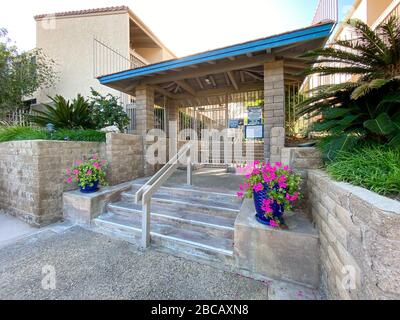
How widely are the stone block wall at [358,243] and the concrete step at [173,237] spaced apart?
40.4 inches

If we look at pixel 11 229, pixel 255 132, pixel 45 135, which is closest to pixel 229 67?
pixel 255 132

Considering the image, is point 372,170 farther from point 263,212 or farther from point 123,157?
point 123,157

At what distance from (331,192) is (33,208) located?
14.6ft

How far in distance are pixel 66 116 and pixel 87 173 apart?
1922mm

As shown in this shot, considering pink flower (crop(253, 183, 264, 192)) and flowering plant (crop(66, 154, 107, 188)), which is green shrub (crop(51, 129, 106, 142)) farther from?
pink flower (crop(253, 183, 264, 192))

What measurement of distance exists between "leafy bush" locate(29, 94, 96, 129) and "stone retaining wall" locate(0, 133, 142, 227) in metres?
0.91

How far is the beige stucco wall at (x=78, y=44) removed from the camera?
7383 mm

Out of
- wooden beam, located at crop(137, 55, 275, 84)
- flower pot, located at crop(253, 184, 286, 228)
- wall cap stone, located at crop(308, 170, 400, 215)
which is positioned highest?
wooden beam, located at crop(137, 55, 275, 84)

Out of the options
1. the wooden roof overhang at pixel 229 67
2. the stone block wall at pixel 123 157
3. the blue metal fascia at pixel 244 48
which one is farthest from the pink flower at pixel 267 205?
the stone block wall at pixel 123 157

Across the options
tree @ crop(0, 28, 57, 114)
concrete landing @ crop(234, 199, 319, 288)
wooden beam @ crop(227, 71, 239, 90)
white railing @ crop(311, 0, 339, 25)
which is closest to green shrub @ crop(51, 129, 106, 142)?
wooden beam @ crop(227, 71, 239, 90)

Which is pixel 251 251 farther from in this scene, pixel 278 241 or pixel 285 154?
pixel 285 154

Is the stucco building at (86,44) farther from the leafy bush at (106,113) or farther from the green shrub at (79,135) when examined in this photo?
the green shrub at (79,135)

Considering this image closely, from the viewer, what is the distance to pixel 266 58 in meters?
3.39

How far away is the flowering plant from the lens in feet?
11.2
